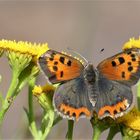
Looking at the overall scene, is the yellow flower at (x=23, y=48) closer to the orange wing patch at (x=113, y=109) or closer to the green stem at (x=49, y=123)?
the green stem at (x=49, y=123)

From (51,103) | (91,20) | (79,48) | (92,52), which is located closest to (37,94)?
(51,103)

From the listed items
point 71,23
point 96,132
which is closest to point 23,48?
point 96,132

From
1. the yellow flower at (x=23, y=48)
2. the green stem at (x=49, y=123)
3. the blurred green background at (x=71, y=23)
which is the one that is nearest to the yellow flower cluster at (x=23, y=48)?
the yellow flower at (x=23, y=48)

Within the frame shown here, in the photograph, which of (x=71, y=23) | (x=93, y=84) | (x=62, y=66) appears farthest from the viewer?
(x=71, y=23)

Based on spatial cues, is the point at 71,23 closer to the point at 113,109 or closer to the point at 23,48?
the point at 23,48

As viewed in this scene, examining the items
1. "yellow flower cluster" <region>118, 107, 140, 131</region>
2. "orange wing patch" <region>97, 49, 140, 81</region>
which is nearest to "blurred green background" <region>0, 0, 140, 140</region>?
"orange wing patch" <region>97, 49, 140, 81</region>

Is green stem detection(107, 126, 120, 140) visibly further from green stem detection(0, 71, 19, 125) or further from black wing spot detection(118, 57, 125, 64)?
green stem detection(0, 71, 19, 125)
